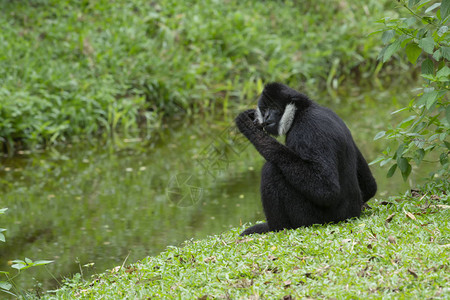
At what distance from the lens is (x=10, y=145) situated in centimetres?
1254

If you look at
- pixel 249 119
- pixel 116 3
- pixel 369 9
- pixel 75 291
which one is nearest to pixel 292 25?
pixel 369 9

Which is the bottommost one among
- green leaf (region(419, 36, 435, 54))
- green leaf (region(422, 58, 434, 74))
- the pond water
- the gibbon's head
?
the pond water

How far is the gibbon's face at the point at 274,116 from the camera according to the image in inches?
236

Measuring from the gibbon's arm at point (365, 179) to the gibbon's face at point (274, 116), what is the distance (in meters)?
0.95

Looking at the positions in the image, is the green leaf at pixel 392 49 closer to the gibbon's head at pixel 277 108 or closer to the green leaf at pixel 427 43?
the green leaf at pixel 427 43

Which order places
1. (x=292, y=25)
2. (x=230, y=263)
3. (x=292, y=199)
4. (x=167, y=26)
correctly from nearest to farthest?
(x=230, y=263), (x=292, y=199), (x=167, y=26), (x=292, y=25)

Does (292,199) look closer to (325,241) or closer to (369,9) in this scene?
(325,241)

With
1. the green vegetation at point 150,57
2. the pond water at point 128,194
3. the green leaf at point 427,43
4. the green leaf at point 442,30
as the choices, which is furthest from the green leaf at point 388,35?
the green vegetation at point 150,57

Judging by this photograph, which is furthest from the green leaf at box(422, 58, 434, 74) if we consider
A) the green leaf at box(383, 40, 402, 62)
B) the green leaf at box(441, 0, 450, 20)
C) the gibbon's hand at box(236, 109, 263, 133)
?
the gibbon's hand at box(236, 109, 263, 133)

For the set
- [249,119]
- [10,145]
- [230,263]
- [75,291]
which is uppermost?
[249,119]

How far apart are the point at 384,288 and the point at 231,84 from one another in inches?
461

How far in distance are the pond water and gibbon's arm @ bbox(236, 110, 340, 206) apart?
3.85 ft

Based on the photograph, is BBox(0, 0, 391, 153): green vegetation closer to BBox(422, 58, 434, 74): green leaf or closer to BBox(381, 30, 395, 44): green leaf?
BBox(422, 58, 434, 74): green leaf

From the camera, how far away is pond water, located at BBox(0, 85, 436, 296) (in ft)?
25.9
